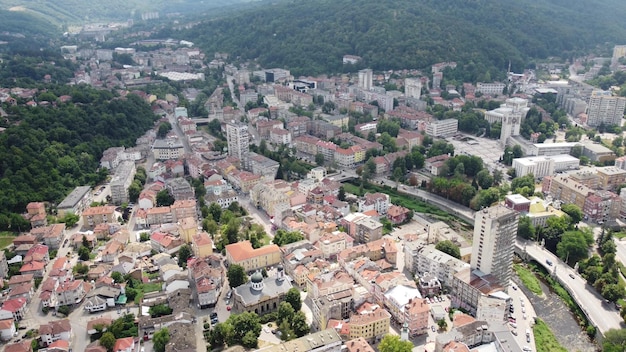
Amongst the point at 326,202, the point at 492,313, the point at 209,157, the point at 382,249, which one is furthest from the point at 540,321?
the point at 209,157

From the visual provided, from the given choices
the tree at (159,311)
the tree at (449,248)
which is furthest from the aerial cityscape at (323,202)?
the tree at (449,248)

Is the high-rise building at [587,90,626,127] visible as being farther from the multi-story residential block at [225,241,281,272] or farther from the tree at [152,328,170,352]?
the tree at [152,328,170,352]

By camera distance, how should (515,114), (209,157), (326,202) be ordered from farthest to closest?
(515,114), (209,157), (326,202)

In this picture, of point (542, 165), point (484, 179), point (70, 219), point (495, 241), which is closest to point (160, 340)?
point (70, 219)

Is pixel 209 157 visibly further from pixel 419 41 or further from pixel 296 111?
pixel 419 41

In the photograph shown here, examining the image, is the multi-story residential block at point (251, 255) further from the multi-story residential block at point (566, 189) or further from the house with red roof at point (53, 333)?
the multi-story residential block at point (566, 189)

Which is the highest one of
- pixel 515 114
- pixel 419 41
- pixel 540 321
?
pixel 419 41

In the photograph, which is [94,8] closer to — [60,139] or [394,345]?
[60,139]

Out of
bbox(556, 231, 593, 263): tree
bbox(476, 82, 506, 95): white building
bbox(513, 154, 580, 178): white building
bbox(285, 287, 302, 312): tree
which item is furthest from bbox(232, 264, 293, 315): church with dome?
bbox(476, 82, 506, 95): white building
